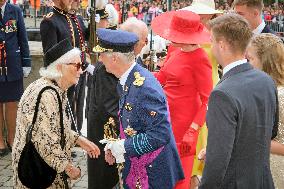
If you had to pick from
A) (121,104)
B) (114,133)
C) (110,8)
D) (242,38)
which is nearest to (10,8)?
(110,8)

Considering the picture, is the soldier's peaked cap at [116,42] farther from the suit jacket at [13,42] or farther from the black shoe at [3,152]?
the black shoe at [3,152]

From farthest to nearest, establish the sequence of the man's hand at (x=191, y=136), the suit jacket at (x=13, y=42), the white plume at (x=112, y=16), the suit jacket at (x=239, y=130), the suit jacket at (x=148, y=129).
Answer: the white plume at (x=112, y=16), the suit jacket at (x=13, y=42), the man's hand at (x=191, y=136), the suit jacket at (x=148, y=129), the suit jacket at (x=239, y=130)

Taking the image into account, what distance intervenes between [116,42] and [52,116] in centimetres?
69

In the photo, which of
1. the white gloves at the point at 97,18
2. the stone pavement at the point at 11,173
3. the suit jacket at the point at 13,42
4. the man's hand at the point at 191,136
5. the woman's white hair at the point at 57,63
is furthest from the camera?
the white gloves at the point at 97,18

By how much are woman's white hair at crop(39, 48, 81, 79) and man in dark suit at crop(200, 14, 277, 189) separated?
130cm

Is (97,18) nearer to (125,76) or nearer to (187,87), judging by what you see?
(187,87)

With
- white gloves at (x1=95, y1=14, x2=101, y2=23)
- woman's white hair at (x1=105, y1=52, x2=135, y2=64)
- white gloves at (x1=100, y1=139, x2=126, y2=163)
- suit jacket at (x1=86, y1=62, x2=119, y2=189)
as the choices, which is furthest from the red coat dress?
white gloves at (x1=95, y1=14, x2=101, y2=23)

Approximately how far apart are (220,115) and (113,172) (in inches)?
75.8

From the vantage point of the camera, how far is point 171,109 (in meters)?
4.00

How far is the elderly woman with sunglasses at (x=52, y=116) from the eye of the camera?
3.20 m

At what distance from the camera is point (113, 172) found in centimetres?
400

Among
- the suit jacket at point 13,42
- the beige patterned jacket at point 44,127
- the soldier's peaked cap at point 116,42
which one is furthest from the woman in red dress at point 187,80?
the suit jacket at point 13,42

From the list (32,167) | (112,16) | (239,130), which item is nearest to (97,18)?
(112,16)

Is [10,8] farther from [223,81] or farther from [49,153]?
[223,81]
